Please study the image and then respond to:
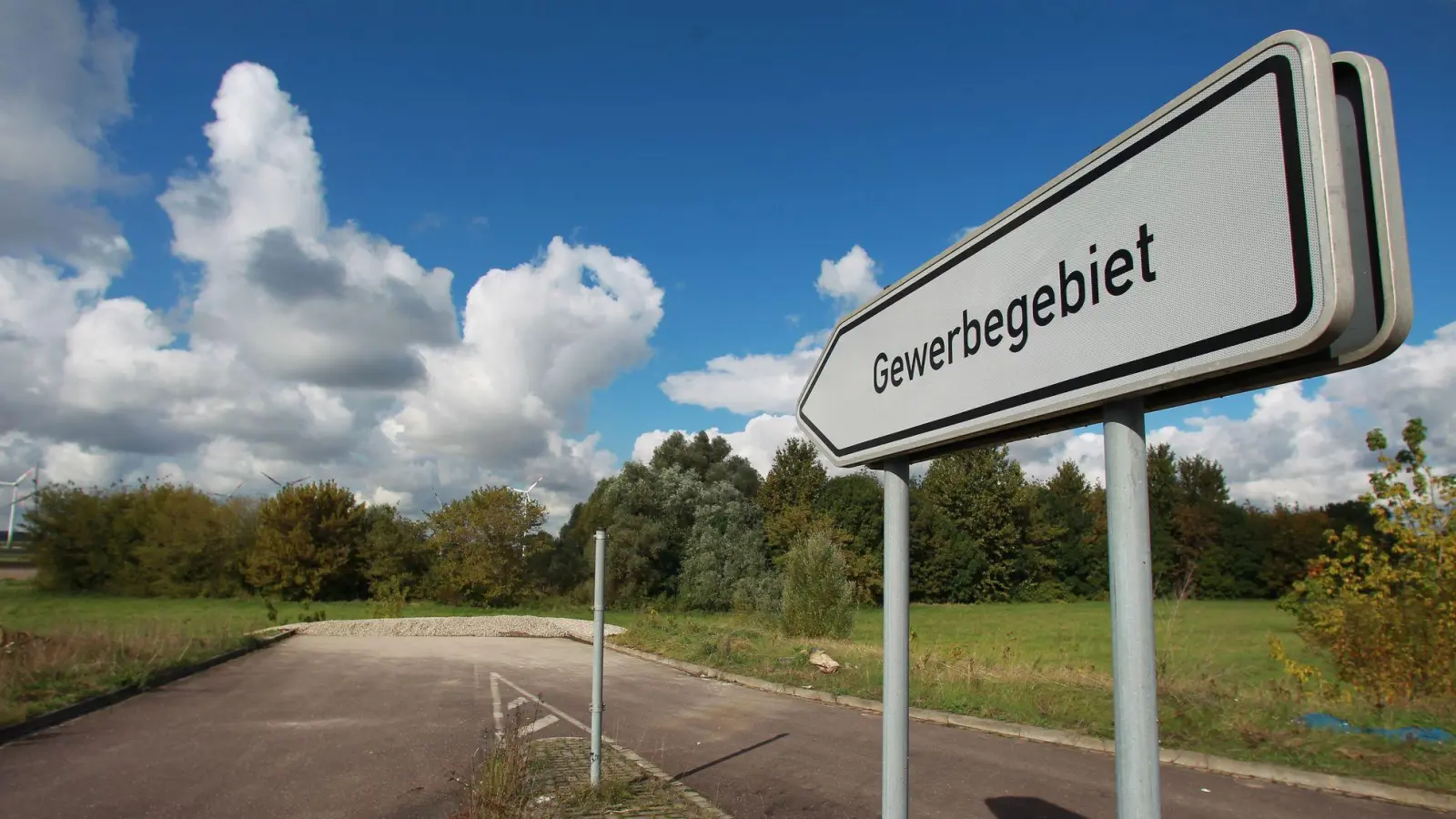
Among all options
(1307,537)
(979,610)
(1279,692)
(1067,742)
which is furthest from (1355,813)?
(1307,537)

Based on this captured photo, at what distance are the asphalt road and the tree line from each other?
2634 centimetres

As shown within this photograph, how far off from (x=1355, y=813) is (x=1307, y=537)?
5743cm

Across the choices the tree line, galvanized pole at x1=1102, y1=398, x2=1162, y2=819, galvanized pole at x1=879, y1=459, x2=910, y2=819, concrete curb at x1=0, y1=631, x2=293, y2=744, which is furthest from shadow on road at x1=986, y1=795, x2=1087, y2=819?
the tree line

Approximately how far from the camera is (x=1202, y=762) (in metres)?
7.92

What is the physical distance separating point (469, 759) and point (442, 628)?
24251 mm

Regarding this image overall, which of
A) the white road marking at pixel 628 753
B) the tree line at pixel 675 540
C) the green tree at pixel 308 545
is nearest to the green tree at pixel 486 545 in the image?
the tree line at pixel 675 540

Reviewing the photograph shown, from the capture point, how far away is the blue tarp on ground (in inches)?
302

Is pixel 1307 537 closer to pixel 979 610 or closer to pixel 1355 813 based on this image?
pixel 979 610

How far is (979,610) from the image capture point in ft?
156

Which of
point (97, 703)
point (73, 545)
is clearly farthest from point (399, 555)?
point (97, 703)

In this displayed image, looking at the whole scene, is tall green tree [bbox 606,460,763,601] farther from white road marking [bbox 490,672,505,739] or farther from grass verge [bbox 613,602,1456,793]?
white road marking [bbox 490,672,505,739]

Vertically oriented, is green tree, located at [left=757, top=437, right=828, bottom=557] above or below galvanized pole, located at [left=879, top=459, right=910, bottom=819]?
above

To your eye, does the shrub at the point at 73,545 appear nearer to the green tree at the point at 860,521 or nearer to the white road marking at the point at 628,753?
the green tree at the point at 860,521

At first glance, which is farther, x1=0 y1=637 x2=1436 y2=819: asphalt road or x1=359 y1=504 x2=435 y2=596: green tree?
x1=359 y1=504 x2=435 y2=596: green tree
